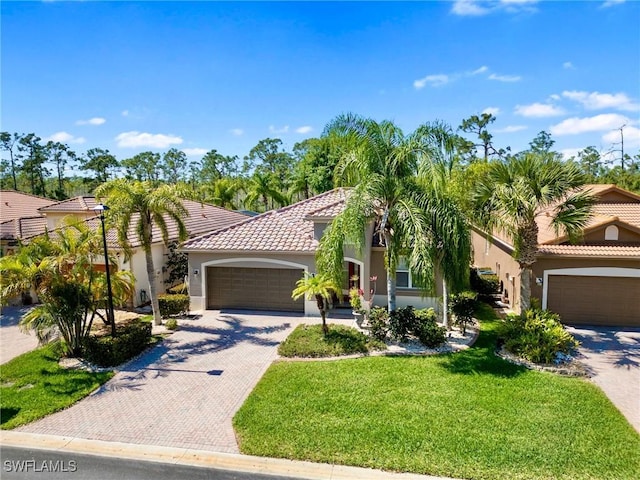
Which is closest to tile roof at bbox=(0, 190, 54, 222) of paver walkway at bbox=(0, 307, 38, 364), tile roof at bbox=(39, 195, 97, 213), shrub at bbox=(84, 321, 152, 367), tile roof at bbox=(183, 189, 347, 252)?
tile roof at bbox=(39, 195, 97, 213)

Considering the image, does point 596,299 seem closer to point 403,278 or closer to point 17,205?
point 403,278

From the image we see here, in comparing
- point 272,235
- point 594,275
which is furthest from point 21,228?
point 594,275

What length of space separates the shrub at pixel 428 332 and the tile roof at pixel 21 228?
66.5 ft

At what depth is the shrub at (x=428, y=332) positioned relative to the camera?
13.3 metres

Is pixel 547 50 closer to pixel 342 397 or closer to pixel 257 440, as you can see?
pixel 342 397

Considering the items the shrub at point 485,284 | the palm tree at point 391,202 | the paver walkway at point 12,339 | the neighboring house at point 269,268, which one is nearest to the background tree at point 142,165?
the paver walkway at point 12,339

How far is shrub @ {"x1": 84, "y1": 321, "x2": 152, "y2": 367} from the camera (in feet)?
→ 40.6

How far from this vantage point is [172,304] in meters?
17.2

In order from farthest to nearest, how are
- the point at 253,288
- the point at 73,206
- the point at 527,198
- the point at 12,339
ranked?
the point at 73,206, the point at 253,288, the point at 12,339, the point at 527,198

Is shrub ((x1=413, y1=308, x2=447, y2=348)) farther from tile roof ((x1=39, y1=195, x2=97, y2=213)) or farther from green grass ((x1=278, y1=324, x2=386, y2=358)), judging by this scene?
tile roof ((x1=39, y1=195, x2=97, y2=213))

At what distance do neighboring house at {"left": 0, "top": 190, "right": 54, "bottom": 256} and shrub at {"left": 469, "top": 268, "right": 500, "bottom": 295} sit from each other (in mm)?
21450

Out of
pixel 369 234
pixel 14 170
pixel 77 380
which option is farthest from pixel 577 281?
pixel 14 170

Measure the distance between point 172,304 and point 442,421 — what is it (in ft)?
41.2

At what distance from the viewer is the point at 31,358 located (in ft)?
42.9
